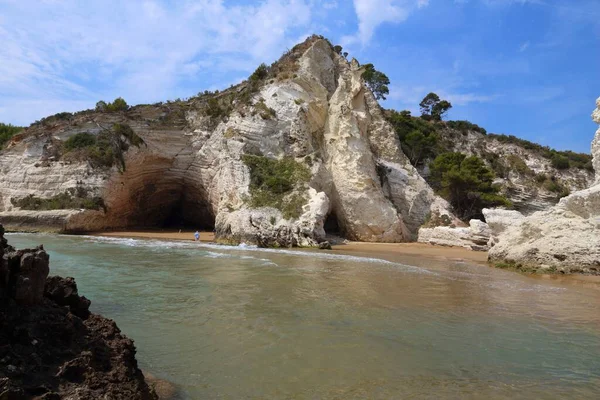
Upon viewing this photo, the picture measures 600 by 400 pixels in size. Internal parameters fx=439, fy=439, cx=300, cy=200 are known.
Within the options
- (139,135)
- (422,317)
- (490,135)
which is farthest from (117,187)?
(490,135)

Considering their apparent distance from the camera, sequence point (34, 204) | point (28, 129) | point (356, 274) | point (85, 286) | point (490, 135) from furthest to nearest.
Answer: point (490, 135)
point (28, 129)
point (34, 204)
point (356, 274)
point (85, 286)

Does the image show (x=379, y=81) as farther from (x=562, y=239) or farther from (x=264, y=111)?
(x=562, y=239)

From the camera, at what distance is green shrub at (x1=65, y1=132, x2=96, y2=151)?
27844mm

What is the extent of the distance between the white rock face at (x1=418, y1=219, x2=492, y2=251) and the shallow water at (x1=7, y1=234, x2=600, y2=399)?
31.8 ft

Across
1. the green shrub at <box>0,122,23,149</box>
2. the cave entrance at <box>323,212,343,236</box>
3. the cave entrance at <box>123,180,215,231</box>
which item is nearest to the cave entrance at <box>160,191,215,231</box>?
the cave entrance at <box>123,180,215,231</box>

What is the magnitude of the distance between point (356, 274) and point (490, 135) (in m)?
41.9

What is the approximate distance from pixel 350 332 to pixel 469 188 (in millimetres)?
26643

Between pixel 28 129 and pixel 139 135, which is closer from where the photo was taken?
pixel 139 135

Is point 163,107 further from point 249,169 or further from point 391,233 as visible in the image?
point 391,233

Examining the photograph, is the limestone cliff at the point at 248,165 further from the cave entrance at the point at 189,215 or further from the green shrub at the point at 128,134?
the cave entrance at the point at 189,215

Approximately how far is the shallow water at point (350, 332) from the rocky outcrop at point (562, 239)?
2.08m

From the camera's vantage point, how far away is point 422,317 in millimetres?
6512

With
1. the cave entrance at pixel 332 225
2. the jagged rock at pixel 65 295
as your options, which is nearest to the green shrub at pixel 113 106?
the cave entrance at pixel 332 225

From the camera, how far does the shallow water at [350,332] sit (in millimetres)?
3916
